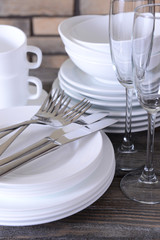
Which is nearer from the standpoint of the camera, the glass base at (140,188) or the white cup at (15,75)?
the glass base at (140,188)

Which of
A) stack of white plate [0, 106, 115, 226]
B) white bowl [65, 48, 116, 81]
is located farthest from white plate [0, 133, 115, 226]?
white bowl [65, 48, 116, 81]

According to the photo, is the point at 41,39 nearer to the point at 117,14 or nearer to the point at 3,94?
the point at 3,94

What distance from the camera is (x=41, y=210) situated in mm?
441

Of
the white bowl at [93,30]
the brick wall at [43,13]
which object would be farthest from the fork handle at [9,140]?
the brick wall at [43,13]

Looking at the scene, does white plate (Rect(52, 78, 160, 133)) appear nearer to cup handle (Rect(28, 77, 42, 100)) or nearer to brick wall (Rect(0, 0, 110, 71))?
cup handle (Rect(28, 77, 42, 100))

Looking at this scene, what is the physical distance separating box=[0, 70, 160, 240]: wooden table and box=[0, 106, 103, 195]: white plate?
4cm

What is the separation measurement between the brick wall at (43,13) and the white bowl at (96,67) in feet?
2.54

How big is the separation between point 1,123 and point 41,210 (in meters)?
0.18

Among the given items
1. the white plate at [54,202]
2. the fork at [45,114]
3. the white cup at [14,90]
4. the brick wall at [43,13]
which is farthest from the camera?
the brick wall at [43,13]

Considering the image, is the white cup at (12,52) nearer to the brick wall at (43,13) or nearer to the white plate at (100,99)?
the white plate at (100,99)

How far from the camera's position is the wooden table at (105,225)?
0.45 meters

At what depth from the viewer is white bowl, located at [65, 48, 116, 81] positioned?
638mm

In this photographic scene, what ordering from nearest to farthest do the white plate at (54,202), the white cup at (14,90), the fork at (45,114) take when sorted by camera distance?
the white plate at (54,202) < the fork at (45,114) < the white cup at (14,90)

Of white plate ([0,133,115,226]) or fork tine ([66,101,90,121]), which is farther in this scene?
fork tine ([66,101,90,121])
